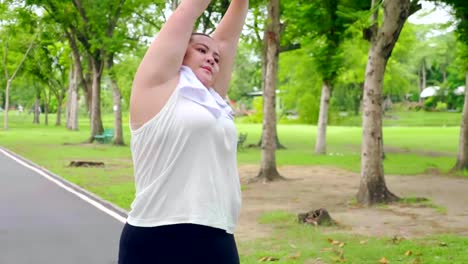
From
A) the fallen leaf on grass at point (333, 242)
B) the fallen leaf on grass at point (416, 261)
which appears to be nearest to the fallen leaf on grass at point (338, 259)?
Result: the fallen leaf on grass at point (416, 261)

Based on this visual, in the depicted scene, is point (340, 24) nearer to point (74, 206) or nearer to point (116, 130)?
point (74, 206)

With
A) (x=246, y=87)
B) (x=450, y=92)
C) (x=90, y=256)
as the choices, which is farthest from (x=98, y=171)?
(x=246, y=87)

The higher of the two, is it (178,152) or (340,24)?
(340,24)

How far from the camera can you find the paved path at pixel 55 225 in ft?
24.1

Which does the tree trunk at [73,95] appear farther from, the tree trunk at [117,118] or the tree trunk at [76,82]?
the tree trunk at [117,118]

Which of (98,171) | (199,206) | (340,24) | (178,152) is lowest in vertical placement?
(98,171)

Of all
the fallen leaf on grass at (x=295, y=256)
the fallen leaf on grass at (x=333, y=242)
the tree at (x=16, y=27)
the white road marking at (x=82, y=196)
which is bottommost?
the white road marking at (x=82, y=196)

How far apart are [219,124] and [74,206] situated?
923 cm

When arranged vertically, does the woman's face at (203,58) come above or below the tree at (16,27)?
below

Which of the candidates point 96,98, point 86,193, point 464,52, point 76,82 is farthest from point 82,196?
point 76,82

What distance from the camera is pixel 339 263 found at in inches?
269

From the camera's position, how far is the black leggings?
2381 mm

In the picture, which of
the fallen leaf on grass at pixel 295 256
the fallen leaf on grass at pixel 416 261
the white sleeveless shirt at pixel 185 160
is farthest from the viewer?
the fallen leaf on grass at pixel 295 256

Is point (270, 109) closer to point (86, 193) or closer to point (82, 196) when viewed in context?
point (86, 193)
